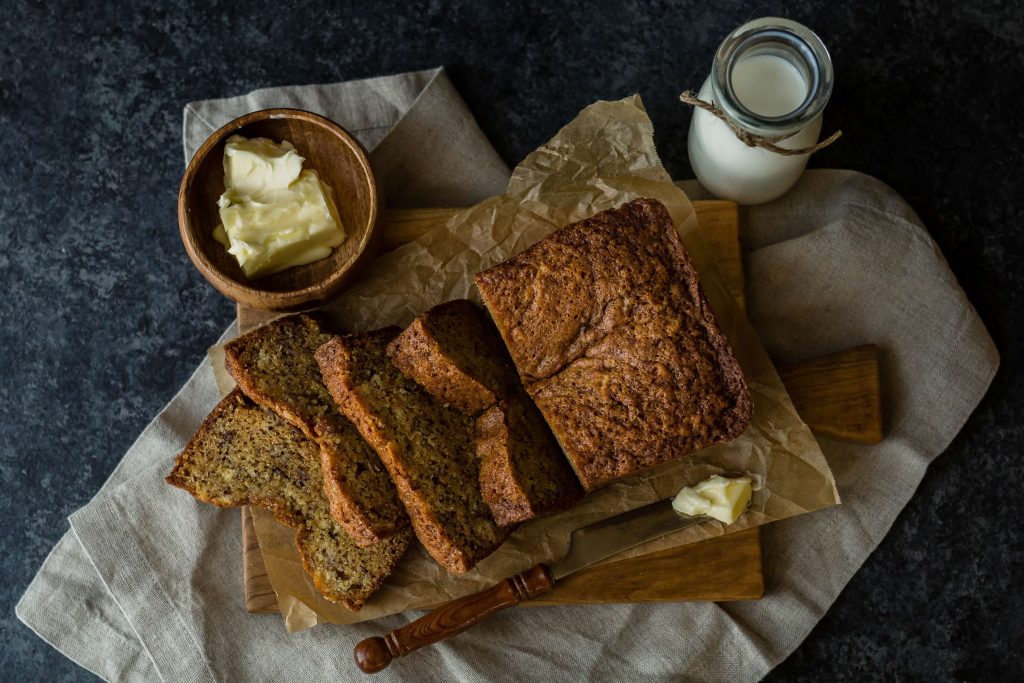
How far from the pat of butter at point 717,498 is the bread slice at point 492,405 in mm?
438

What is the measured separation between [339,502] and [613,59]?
235cm

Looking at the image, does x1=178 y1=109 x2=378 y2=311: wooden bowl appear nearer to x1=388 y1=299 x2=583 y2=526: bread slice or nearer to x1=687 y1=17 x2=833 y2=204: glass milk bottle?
x1=388 y1=299 x2=583 y2=526: bread slice

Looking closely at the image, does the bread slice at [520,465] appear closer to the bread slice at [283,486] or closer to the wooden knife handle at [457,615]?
the wooden knife handle at [457,615]

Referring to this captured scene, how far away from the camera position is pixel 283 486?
143 inches

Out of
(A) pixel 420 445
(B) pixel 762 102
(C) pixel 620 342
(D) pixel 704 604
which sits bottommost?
(D) pixel 704 604

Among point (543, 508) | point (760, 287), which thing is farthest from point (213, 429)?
point (760, 287)

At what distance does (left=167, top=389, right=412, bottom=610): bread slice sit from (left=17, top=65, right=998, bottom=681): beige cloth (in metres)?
0.33

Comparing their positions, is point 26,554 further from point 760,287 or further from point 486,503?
point 760,287

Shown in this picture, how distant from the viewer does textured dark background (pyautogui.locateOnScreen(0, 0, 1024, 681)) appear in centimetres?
402

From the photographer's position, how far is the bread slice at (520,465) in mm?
3426

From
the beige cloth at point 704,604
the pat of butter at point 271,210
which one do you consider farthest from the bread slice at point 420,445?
the beige cloth at point 704,604

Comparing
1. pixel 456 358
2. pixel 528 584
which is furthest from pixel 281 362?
pixel 528 584

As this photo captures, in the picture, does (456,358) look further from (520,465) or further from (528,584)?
(528,584)

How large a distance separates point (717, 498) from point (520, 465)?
828 mm
